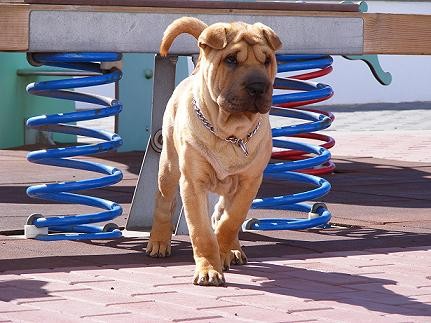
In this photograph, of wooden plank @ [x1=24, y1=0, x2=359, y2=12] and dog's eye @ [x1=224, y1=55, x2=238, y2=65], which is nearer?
dog's eye @ [x1=224, y1=55, x2=238, y2=65]

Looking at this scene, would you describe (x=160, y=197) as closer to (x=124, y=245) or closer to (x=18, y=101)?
(x=124, y=245)

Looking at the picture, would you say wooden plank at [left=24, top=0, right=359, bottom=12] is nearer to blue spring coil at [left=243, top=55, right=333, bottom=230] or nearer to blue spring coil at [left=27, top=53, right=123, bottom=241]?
blue spring coil at [left=27, top=53, right=123, bottom=241]

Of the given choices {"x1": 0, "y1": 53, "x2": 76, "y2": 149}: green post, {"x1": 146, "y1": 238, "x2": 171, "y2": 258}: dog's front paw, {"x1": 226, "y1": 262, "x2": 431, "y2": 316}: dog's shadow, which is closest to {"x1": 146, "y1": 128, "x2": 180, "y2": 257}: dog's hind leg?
{"x1": 146, "y1": 238, "x2": 171, "y2": 258}: dog's front paw

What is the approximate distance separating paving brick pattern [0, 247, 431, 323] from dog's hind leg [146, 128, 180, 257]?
0.87ft

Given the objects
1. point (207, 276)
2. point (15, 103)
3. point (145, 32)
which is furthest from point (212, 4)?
point (15, 103)

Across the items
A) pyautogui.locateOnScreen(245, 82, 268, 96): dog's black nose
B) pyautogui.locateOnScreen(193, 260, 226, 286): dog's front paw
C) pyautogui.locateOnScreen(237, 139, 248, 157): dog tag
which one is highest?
pyautogui.locateOnScreen(245, 82, 268, 96): dog's black nose

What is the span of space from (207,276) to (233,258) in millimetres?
676

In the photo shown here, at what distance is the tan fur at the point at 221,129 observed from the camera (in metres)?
5.87

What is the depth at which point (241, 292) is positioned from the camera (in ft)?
18.8

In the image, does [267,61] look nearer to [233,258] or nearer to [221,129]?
[221,129]

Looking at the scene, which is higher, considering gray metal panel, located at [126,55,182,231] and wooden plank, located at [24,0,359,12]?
wooden plank, located at [24,0,359,12]

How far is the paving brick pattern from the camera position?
5.12 m

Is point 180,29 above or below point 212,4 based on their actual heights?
below

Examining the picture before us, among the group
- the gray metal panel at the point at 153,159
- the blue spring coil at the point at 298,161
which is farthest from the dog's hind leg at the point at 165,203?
the blue spring coil at the point at 298,161
